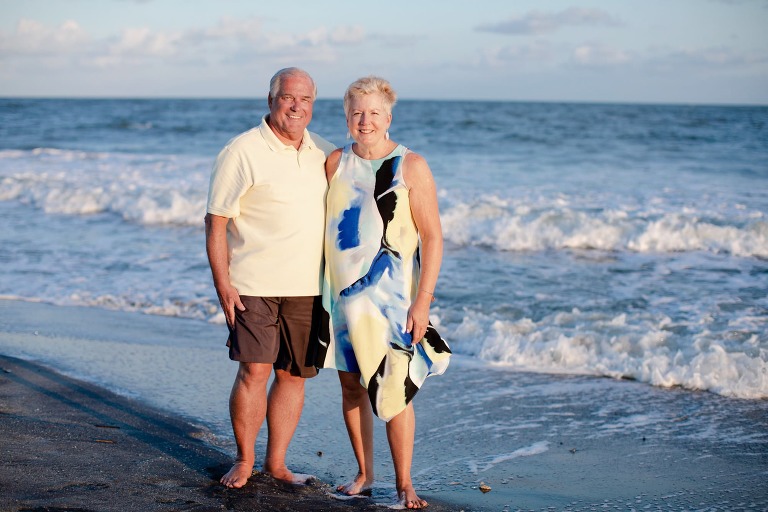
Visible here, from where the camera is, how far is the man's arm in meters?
3.57

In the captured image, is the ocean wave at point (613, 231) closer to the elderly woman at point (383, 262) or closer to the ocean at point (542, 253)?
the ocean at point (542, 253)

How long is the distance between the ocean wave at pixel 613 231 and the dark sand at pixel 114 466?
23.8 ft

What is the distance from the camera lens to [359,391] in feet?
12.0

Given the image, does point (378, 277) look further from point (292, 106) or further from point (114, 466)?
point (114, 466)

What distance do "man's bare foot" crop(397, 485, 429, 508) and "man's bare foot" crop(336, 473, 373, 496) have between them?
0.19m

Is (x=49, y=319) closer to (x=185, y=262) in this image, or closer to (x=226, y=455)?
(x=185, y=262)

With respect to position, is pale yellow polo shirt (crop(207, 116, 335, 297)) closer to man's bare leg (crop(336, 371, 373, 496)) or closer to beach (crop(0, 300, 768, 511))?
man's bare leg (crop(336, 371, 373, 496))

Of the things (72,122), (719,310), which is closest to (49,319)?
→ (719,310)

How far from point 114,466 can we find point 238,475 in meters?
0.60

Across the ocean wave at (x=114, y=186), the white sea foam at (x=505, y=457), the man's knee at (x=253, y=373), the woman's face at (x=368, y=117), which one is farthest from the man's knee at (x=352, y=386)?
the ocean wave at (x=114, y=186)

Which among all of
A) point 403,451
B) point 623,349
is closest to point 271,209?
point 403,451

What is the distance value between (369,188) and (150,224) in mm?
10504

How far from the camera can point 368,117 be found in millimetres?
3336

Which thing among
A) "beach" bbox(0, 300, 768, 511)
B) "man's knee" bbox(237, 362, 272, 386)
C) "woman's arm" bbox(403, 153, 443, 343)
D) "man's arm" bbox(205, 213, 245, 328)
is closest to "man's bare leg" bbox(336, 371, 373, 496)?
"beach" bbox(0, 300, 768, 511)
